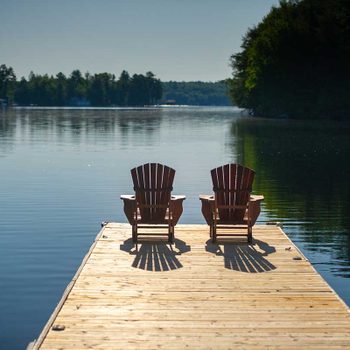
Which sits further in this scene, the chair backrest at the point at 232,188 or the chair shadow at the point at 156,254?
the chair backrest at the point at 232,188

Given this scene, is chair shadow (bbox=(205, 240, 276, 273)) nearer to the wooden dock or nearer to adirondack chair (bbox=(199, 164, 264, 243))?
the wooden dock

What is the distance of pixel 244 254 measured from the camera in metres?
10.4

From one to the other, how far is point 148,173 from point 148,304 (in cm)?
394

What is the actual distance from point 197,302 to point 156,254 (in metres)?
2.71

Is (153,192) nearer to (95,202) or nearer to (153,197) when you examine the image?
(153,197)

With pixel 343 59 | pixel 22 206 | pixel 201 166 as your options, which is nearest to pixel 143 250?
pixel 22 206

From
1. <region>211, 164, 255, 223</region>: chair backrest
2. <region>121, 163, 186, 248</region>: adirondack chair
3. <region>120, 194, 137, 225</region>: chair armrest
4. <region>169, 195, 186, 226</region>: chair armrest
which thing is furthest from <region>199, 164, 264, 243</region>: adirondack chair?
<region>120, 194, 137, 225</region>: chair armrest

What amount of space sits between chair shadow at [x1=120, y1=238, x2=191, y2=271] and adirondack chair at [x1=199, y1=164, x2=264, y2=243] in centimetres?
74

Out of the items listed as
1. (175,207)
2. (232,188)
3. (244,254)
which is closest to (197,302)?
(244,254)

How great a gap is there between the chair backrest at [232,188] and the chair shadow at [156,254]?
93cm

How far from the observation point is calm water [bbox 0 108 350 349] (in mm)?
10125

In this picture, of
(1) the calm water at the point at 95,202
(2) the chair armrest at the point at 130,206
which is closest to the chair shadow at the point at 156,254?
(2) the chair armrest at the point at 130,206

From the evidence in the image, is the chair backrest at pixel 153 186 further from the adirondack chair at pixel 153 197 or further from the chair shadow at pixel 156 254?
the chair shadow at pixel 156 254

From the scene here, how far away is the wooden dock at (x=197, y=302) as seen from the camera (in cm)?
648
